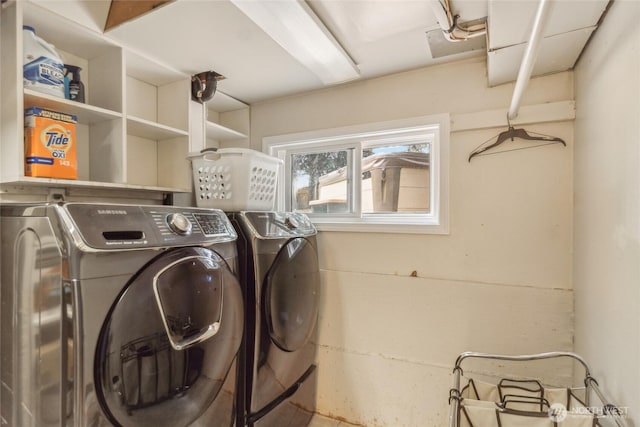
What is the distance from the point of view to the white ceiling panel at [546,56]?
1.20 metres

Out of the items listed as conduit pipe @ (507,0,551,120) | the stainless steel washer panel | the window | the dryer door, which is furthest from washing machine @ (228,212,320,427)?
conduit pipe @ (507,0,551,120)

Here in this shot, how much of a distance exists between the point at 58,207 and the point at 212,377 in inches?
28.9

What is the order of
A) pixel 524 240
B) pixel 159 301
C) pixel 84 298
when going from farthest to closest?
pixel 524 240 → pixel 159 301 → pixel 84 298

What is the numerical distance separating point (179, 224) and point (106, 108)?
882 millimetres

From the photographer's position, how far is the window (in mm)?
1782

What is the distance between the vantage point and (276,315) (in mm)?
1405

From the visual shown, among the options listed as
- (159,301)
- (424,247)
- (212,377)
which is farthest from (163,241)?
(424,247)

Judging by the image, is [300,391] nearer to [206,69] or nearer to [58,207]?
[58,207]

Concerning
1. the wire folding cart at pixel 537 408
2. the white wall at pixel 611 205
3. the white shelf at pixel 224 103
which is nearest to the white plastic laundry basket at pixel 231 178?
the white shelf at pixel 224 103

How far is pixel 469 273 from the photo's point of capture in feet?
5.41

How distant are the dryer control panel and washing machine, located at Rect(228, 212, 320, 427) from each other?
20 cm

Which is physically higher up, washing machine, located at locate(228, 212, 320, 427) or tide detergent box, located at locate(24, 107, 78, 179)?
tide detergent box, located at locate(24, 107, 78, 179)

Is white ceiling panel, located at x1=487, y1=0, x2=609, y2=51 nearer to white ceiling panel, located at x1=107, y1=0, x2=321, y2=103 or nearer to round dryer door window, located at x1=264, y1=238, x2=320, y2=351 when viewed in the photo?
white ceiling panel, located at x1=107, y1=0, x2=321, y2=103

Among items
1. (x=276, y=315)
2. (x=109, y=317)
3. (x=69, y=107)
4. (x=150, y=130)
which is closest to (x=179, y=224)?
(x=109, y=317)
